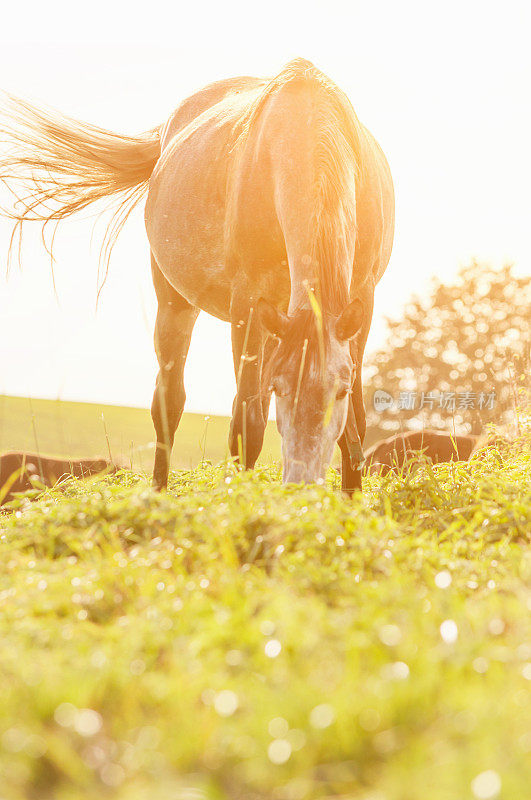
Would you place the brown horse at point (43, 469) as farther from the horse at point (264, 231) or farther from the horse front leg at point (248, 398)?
the horse front leg at point (248, 398)

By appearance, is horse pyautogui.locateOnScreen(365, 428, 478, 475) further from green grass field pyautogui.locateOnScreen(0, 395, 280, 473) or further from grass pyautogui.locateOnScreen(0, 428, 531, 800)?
grass pyautogui.locateOnScreen(0, 428, 531, 800)

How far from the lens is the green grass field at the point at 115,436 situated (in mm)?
7668

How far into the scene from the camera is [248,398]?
15.1 feet

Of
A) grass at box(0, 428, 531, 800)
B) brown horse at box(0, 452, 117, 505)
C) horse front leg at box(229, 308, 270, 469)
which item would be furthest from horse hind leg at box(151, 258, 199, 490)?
grass at box(0, 428, 531, 800)

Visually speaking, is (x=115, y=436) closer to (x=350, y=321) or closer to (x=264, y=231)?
(x=264, y=231)

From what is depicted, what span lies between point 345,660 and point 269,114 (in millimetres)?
3949

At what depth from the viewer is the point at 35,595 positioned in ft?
A: 8.18

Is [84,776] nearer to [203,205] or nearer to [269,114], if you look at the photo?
[269,114]

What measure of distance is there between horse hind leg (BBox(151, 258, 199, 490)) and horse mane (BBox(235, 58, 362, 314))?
5.81 feet

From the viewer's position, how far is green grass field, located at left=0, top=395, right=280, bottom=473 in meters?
7.67

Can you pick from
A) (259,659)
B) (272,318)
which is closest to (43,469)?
(272,318)

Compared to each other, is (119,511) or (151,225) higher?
(151,225)

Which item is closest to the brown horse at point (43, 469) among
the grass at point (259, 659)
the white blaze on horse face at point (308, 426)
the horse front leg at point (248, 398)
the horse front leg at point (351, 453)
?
the horse front leg at point (248, 398)

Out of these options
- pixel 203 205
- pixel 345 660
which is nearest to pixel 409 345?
pixel 203 205
